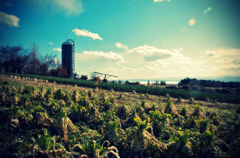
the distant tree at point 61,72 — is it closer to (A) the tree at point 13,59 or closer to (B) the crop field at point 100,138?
(A) the tree at point 13,59

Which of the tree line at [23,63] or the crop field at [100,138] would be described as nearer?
the crop field at [100,138]

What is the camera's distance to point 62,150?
3162 millimetres

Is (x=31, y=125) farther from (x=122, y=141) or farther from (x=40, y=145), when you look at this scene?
(x=122, y=141)

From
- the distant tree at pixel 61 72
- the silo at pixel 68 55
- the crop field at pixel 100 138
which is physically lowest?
the crop field at pixel 100 138

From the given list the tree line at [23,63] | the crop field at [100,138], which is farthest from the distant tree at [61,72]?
the crop field at [100,138]

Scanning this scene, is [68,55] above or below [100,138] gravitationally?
above

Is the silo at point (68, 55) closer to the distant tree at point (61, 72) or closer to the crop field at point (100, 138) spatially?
the distant tree at point (61, 72)

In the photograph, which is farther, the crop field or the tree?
the tree

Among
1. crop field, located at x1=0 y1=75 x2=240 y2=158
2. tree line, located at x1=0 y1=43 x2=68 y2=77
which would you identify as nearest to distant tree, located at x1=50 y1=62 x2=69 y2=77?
tree line, located at x1=0 y1=43 x2=68 y2=77

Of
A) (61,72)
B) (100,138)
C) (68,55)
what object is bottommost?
(100,138)

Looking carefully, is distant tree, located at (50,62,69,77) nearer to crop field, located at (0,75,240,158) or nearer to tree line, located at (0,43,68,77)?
tree line, located at (0,43,68,77)

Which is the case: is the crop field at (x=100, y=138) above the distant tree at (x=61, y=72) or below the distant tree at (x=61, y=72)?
below

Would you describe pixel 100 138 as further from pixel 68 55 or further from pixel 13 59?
pixel 13 59

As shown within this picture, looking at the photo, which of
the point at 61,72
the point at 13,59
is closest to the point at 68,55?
the point at 61,72
